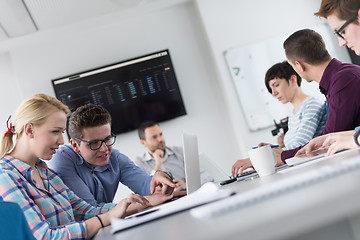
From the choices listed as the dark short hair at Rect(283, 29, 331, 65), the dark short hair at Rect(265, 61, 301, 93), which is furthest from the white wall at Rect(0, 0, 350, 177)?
the dark short hair at Rect(283, 29, 331, 65)

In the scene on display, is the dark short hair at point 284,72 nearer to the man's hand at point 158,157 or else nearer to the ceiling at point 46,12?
the man's hand at point 158,157

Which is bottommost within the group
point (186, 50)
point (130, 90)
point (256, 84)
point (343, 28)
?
point (343, 28)

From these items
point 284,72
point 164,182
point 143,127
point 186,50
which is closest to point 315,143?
point 164,182

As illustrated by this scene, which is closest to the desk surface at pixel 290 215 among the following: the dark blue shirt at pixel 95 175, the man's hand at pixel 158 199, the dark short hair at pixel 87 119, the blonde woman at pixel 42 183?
the blonde woman at pixel 42 183

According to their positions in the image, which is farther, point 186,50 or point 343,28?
point 186,50

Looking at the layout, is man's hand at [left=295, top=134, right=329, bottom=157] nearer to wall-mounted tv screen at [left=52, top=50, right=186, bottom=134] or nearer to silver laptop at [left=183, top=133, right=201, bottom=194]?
silver laptop at [left=183, top=133, right=201, bottom=194]

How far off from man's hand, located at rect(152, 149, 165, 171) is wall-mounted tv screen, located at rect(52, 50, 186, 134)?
574 mm

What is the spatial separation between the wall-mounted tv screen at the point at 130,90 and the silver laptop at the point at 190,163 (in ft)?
9.38

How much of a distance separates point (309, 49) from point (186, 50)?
9.23 feet

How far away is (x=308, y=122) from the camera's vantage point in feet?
8.01

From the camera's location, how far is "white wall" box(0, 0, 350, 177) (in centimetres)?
467

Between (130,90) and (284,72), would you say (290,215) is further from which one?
A: (130,90)

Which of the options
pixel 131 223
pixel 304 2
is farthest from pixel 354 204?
pixel 304 2

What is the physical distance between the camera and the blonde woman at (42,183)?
4.45 feet
